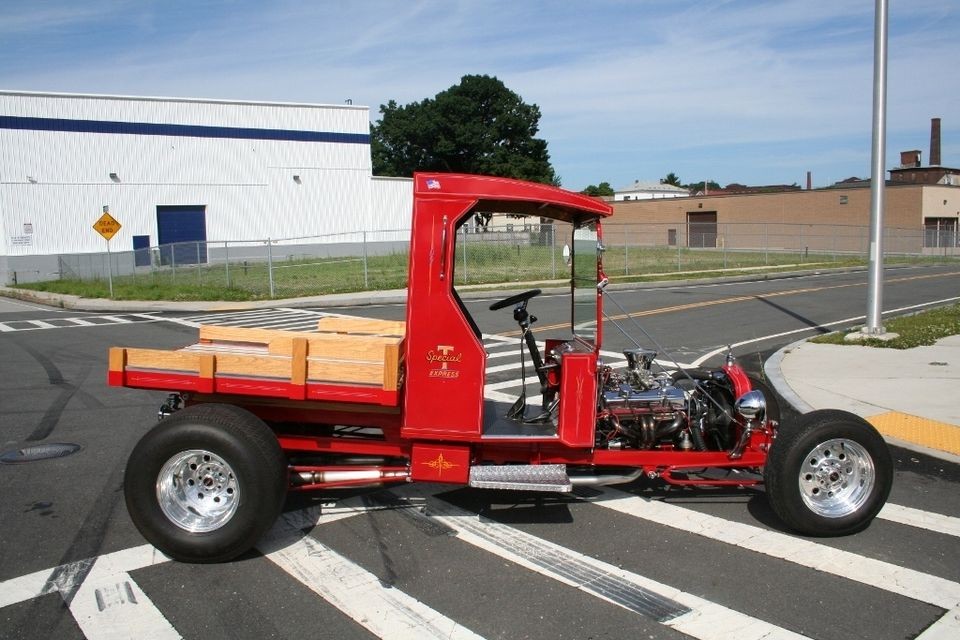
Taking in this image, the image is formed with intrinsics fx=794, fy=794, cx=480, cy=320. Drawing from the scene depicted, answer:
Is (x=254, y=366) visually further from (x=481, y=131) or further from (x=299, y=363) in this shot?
(x=481, y=131)

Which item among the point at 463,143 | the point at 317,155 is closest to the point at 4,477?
the point at 317,155

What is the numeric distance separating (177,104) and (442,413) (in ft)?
143

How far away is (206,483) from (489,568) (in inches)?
70.8

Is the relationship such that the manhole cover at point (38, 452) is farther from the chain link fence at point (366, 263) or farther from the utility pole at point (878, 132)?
the utility pole at point (878, 132)

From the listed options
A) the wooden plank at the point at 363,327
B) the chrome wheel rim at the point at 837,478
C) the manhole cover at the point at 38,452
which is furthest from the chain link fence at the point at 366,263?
the chrome wheel rim at the point at 837,478

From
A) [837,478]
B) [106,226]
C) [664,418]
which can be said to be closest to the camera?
[837,478]

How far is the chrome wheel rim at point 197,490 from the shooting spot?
4.77 meters

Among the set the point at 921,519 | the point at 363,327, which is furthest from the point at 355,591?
the point at 921,519

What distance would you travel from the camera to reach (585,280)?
5926mm

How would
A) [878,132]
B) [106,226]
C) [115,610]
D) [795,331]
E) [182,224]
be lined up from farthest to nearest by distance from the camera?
[182,224] → [106,226] → [795,331] → [878,132] → [115,610]

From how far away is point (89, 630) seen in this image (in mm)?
3941

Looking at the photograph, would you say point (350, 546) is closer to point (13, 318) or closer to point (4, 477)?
point (4, 477)

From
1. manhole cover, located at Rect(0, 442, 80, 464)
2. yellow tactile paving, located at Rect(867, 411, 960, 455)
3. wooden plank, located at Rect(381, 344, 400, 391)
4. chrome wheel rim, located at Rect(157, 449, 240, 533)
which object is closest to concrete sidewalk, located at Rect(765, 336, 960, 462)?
yellow tactile paving, located at Rect(867, 411, 960, 455)

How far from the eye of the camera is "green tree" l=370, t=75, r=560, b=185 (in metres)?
71.7
